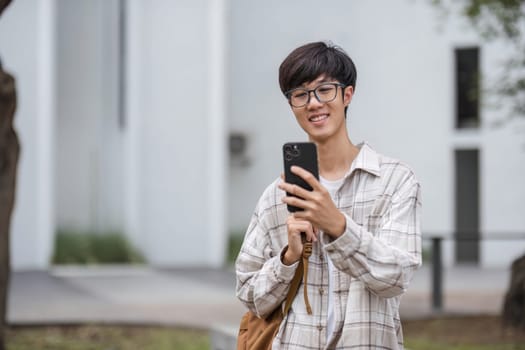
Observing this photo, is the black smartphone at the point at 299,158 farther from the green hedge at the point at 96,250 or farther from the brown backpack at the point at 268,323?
the green hedge at the point at 96,250

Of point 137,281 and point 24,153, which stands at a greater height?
point 24,153

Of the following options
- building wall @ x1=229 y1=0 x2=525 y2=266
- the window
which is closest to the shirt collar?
building wall @ x1=229 y1=0 x2=525 y2=266

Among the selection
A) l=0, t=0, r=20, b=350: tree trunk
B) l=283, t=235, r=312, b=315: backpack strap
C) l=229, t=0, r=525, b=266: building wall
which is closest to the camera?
l=283, t=235, r=312, b=315: backpack strap

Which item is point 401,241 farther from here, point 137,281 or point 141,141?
point 141,141

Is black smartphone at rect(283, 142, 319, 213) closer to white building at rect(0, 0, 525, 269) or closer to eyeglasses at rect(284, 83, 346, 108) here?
eyeglasses at rect(284, 83, 346, 108)

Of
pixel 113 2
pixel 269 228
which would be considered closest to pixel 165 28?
pixel 113 2

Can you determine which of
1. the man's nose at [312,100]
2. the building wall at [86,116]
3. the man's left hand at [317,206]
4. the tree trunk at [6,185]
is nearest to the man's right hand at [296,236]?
the man's left hand at [317,206]

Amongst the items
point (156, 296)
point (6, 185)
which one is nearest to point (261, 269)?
point (6, 185)

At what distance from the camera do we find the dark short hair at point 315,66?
8.36 ft

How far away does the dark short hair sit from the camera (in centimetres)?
255

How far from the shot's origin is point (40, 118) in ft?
61.1

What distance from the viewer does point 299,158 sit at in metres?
2.33

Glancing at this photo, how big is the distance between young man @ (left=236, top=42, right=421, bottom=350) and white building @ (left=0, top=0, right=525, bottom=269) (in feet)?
54.5

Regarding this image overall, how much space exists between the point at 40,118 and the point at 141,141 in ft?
6.88
